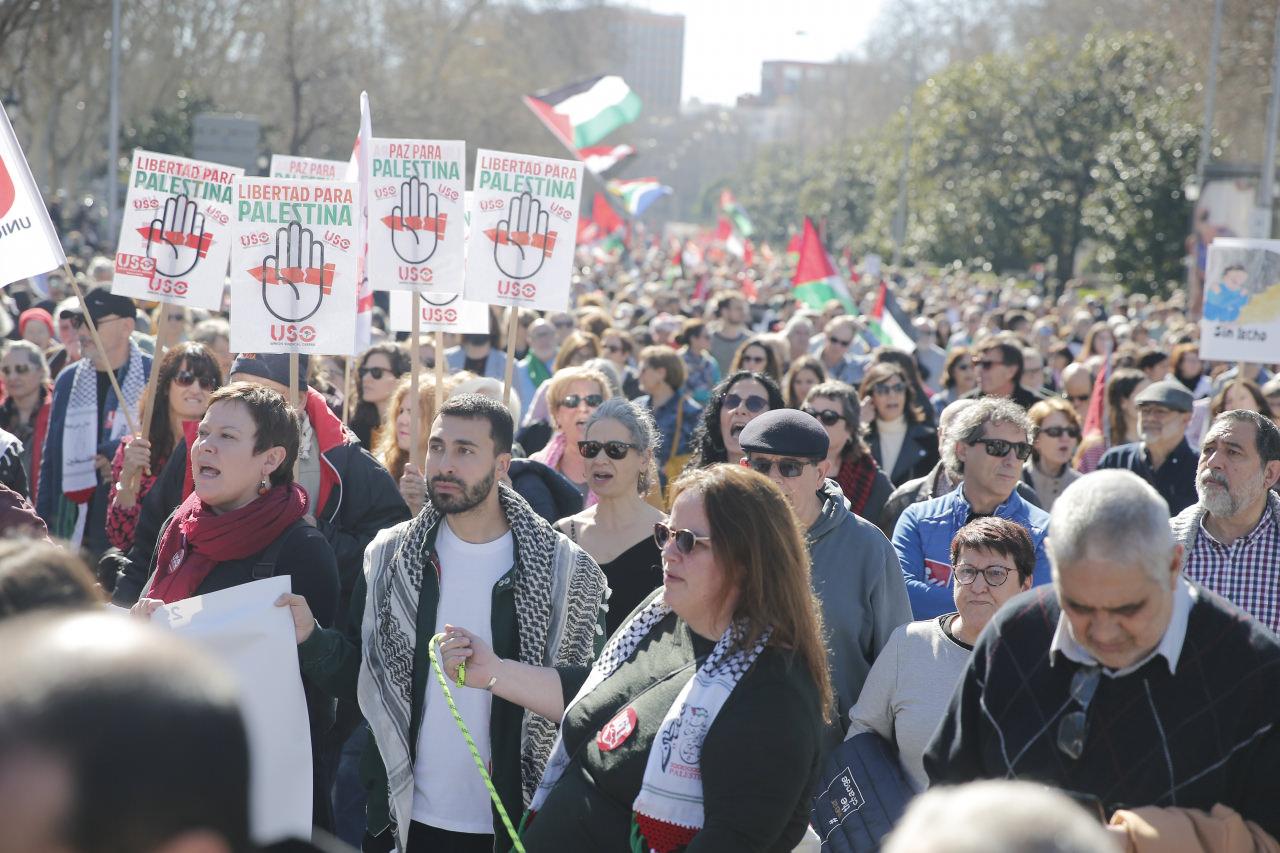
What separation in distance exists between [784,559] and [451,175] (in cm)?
419

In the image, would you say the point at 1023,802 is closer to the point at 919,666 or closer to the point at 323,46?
the point at 919,666

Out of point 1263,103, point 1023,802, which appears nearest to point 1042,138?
point 1263,103

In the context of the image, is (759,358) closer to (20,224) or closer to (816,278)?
(20,224)

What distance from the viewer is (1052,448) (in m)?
7.38

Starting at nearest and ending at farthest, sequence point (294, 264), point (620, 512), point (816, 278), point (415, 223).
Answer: point (620, 512) < point (294, 264) < point (415, 223) < point (816, 278)

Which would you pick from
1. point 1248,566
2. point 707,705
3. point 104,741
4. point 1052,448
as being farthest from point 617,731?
point 1052,448

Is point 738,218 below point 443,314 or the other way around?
the other way around

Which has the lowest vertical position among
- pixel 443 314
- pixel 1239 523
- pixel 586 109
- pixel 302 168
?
pixel 1239 523

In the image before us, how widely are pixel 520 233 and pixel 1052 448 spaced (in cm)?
280

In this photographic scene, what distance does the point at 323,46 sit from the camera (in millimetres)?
43562

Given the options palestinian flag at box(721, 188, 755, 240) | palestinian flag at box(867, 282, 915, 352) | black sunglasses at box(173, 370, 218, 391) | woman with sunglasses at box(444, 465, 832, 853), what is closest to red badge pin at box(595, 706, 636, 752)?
woman with sunglasses at box(444, 465, 832, 853)

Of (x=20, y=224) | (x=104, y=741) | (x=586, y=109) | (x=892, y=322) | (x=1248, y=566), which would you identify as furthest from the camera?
(x=586, y=109)

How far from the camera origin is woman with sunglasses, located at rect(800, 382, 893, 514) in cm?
670

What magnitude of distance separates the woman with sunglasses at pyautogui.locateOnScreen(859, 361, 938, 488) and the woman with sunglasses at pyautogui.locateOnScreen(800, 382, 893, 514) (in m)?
1.53
